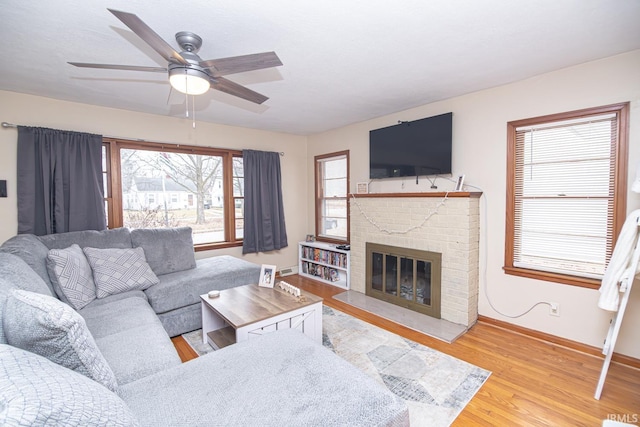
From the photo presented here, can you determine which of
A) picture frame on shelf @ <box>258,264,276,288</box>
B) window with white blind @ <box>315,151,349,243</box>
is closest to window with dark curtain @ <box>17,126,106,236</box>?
picture frame on shelf @ <box>258,264,276,288</box>

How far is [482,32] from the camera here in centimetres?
192

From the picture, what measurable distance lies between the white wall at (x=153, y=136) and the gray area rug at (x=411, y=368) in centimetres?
220

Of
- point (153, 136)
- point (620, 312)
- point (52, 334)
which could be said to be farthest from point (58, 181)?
point (620, 312)

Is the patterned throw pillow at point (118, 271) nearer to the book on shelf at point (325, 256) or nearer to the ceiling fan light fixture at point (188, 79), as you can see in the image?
the ceiling fan light fixture at point (188, 79)

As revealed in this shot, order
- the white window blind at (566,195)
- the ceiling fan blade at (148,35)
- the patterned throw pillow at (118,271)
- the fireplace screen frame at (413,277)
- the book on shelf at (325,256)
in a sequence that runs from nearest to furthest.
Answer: the ceiling fan blade at (148,35), the white window blind at (566,195), the patterned throw pillow at (118,271), the fireplace screen frame at (413,277), the book on shelf at (325,256)

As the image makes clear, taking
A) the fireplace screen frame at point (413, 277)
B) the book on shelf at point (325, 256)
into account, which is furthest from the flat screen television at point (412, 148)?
the book on shelf at point (325, 256)

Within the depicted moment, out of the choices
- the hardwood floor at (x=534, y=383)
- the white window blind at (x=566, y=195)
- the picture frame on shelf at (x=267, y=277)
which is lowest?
the hardwood floor at (x=534, y=383)

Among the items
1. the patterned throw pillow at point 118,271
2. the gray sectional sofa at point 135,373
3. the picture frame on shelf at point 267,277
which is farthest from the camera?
the picture frame on shelf at point 267,277

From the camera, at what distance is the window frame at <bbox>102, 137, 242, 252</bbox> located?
11.3 ft

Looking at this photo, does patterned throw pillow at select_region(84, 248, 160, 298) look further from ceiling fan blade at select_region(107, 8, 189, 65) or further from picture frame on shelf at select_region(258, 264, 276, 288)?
ceiling fan blade at select_region(107, 8, 189, 65)

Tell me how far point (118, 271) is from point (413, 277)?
3.02 meters

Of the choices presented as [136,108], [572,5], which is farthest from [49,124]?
[572,5]

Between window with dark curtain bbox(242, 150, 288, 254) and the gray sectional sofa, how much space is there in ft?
7.12

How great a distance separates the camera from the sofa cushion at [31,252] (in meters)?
2.15
